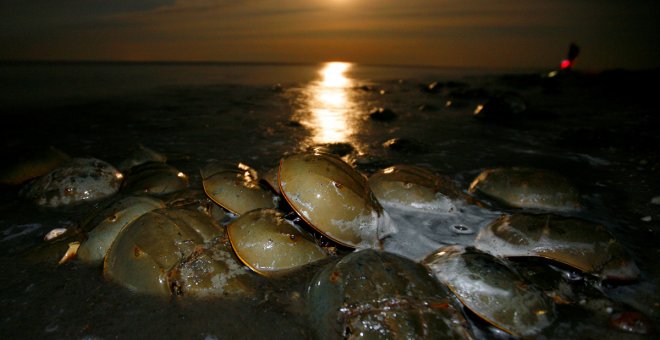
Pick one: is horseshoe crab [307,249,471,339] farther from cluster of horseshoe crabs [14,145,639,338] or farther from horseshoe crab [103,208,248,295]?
horseshoe crab [103,208,248,295]

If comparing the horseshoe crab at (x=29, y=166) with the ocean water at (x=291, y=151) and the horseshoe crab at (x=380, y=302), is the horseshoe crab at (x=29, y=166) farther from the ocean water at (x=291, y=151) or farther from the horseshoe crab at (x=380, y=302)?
the horseshoe crab at (x=380, y=302)

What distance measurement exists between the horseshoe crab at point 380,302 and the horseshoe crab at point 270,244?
237mm

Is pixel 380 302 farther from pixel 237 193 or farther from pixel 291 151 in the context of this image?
pixel 291 151

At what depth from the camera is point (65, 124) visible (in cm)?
635

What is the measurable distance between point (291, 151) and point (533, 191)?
9.93 ft

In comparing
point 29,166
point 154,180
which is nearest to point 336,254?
point 154,180

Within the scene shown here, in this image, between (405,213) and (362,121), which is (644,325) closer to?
(405,213)

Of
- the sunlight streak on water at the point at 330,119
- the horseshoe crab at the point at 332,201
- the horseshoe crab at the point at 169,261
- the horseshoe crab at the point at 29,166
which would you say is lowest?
the sunlight streak on water at the point at 330,119

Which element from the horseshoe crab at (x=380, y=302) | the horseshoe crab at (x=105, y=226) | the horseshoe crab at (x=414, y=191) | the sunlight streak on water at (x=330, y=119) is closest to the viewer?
the horseshoe crab at (x=380, y=302)

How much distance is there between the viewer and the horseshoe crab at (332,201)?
6.52 feet

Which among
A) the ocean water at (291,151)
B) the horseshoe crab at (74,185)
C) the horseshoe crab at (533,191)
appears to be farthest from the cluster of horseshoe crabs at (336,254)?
the horseshoe crab at (74,185)

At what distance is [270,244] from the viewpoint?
1870 millimetres

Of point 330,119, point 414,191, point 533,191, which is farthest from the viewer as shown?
point 330,119

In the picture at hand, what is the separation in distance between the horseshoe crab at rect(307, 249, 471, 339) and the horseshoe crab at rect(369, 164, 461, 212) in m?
0.94
